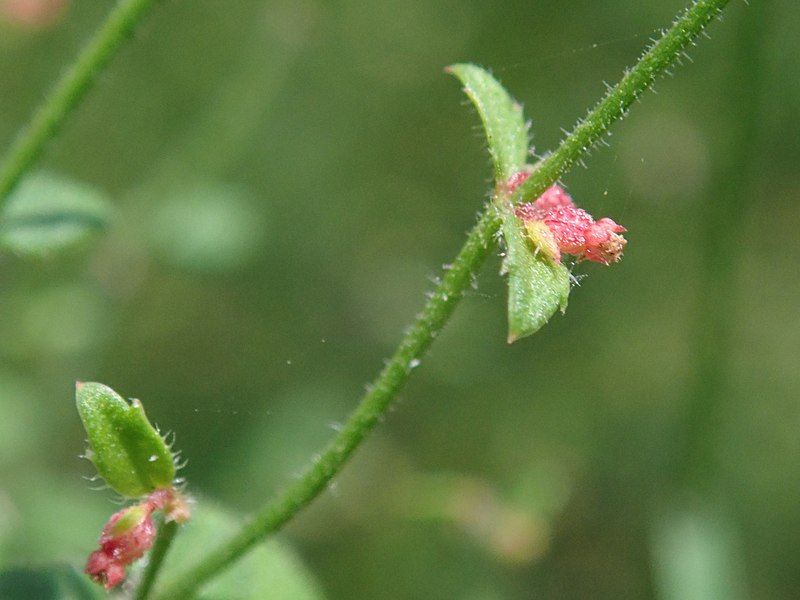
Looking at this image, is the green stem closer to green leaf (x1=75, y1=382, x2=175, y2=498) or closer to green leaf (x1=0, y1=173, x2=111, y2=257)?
green leaf (x1=75, y1=382, x2=175, y2=498)

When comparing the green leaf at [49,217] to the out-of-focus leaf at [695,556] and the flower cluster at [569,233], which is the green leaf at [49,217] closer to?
the flower cluster at [569,233]

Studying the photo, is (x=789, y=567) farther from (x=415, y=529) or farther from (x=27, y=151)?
(x=27, y=151)

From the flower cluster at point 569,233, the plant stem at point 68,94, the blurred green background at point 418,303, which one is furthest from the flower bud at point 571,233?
the blurred green background at point 418,303

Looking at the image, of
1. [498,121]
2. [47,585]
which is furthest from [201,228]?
[498,121]

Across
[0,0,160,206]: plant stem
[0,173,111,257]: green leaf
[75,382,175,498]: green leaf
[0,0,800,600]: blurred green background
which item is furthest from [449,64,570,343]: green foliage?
[0,0,800,600]: blurred green background

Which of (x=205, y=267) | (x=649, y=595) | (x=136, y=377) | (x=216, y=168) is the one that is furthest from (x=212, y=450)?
(x=649, y=595)

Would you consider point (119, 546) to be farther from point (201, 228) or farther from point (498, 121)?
point (201, 228)

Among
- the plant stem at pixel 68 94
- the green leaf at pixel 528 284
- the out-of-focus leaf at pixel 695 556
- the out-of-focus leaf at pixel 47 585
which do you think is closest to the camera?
the green leaf at pixel 528 284
